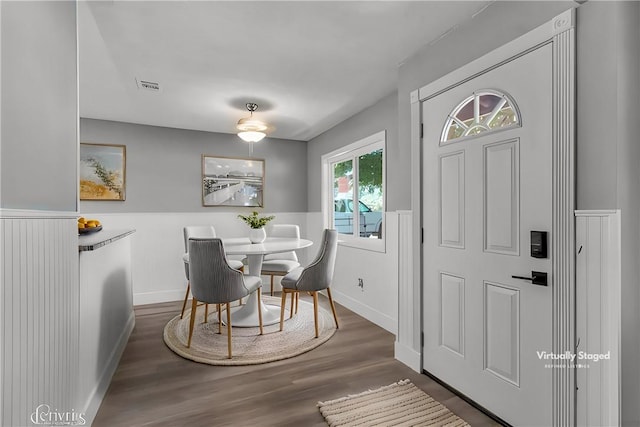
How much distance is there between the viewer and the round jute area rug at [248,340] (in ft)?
8.66

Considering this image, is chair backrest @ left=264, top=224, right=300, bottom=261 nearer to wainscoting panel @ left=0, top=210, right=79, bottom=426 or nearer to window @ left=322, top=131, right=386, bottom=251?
window @ left=322, top=131, right=386, bottom=251

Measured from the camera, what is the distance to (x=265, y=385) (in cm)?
223

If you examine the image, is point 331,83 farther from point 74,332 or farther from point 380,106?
point 74,332

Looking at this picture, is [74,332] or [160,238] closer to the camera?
[74,332]

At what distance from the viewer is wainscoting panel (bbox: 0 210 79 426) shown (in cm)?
97

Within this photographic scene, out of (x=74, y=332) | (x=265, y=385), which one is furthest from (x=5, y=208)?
(x=265, y=385)

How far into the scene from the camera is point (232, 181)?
15.9 ft

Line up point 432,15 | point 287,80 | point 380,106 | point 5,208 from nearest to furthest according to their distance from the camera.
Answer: point 5,208
point 432,15
point 287,80
point 380,106

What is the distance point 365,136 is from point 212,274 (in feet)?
7.36

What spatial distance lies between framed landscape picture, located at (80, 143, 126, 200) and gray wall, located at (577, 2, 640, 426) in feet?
15.3

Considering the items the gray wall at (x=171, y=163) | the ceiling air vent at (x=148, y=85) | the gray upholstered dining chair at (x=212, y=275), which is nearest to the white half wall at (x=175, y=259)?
the gray wall at (x=171, y=163)

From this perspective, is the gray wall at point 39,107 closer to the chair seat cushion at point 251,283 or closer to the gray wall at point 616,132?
the chair seat cushion at point 251,283

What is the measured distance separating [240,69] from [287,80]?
1.41 ft

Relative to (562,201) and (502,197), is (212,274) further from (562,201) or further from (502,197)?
(562,201)
